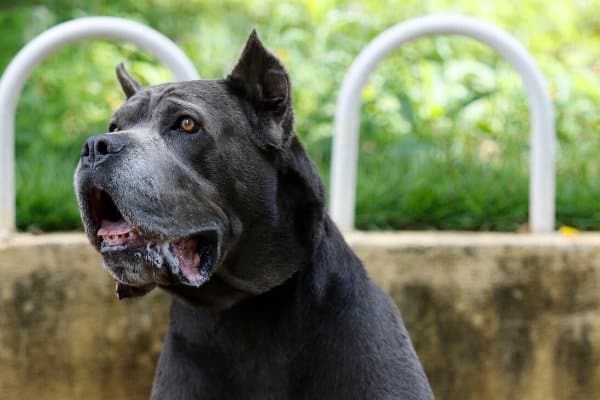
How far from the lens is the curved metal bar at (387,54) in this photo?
4367 millimetres

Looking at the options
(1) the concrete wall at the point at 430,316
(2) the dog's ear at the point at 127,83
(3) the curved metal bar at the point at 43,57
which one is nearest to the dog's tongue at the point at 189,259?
(2) the dog's ear at the point at 127,83

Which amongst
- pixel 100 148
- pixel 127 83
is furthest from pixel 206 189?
pixel 127 83

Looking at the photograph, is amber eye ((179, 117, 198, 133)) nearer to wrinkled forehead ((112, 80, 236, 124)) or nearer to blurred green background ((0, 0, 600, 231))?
wrinkled forehead ((112, 80, 236, 124))

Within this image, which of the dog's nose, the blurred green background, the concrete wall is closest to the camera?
the dog's nose

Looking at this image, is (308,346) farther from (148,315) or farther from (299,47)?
(299,47)

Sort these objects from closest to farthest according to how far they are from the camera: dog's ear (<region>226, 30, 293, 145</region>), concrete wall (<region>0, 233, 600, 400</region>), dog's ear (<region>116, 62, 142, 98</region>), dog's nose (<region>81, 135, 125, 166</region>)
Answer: dog's nose (<region>81, 135, 125, 166</region>), dog's ear (<region>226, 30, 293, 145</region>), dog's ear (<region>116, 62, 142, 98</region>), concrete wall (<region>0, 233, 600, 400</region>)

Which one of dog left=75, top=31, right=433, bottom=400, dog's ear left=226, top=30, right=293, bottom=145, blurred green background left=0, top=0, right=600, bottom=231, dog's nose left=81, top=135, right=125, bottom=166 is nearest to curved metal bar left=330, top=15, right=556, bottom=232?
blurred green background left=0, top=0, right=600, bottom=231

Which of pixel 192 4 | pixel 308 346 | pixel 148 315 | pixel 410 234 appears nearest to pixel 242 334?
pixel 308 346

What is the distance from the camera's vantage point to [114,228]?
280cm

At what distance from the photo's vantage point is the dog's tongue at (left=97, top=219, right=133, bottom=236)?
279 centimetres

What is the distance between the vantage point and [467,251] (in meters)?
4.39

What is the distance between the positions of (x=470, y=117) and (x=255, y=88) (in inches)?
152

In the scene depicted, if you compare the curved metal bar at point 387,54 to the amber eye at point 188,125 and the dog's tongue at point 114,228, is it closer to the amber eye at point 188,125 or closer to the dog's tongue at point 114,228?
the amber eye at point 188,125

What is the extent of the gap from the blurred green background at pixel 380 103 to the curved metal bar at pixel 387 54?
49 cm
